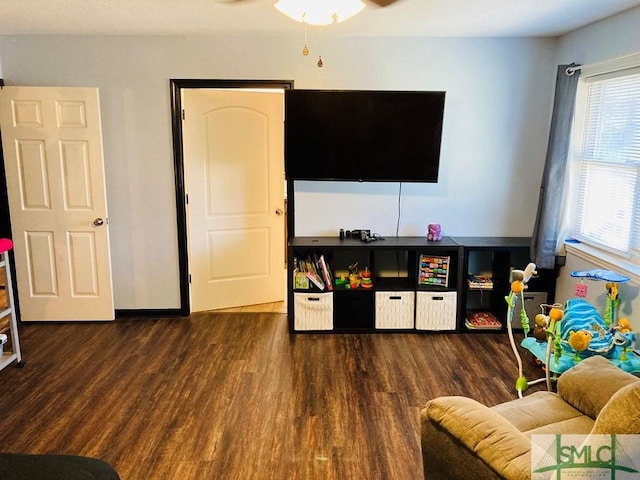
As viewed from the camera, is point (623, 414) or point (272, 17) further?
point (272, 17)

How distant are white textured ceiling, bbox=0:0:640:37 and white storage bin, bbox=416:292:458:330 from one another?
2032 mm

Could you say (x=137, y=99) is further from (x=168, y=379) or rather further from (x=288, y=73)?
(x=168, y=379)

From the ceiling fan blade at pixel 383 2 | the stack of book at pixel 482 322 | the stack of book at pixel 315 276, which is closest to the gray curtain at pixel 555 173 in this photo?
the stack of book at pixel 482 322

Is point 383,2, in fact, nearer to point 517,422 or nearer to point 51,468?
point 517,422

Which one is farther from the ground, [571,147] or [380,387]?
[571,147]

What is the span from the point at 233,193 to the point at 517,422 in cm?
314

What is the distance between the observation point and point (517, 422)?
201 centimetres

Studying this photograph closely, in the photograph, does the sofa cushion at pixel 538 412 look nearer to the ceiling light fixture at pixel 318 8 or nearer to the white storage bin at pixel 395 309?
the white storage bin at pixel 395 309

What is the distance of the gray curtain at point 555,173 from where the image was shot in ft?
11.6

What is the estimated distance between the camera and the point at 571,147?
3.71 m

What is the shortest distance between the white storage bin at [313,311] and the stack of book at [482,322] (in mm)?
1145

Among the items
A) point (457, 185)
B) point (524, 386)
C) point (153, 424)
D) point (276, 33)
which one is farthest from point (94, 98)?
point (524, 386)

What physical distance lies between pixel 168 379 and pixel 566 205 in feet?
10.5

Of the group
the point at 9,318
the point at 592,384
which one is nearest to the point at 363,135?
the point at 592,384
